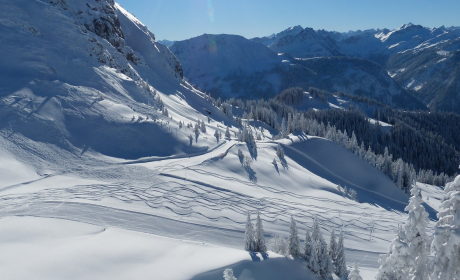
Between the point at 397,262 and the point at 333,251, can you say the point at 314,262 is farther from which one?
the point at 397,262

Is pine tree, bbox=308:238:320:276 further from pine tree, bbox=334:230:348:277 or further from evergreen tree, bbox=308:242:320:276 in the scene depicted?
pine tree, bbox=334:230:348:277

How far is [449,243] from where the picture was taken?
6215mm

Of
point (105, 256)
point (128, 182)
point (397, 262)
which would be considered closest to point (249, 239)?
point (105, 256)

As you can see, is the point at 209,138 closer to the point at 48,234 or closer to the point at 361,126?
the point at 48,234

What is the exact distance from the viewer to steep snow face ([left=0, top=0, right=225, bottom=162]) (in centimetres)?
2075

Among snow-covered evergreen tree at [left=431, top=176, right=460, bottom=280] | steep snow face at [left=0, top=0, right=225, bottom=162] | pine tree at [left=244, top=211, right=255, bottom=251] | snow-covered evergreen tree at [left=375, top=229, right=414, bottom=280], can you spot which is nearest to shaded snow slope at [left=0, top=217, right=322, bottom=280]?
pine tree at [left=244, top=211, right=255, bottom=251]

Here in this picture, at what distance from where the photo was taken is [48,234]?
32.9 feet

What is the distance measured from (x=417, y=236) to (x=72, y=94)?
86.0 feet

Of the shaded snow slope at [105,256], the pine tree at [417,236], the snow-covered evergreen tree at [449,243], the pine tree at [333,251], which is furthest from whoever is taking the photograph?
the pine tree at [333,251]

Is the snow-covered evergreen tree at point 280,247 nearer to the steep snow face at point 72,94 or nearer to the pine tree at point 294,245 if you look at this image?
Result: the pine tree at point 294,245

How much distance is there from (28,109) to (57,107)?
2088 millimetres

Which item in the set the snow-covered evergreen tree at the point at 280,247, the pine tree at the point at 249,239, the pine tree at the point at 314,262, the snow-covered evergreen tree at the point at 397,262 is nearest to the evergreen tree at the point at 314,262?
the pine tree at the point at 314,262

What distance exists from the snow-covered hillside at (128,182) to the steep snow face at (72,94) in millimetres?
129

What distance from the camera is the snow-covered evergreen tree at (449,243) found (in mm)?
6223
